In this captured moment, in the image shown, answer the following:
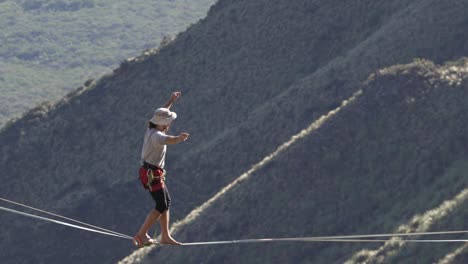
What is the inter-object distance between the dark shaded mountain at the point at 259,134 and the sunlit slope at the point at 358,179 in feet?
0.24

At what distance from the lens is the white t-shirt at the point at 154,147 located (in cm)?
1413

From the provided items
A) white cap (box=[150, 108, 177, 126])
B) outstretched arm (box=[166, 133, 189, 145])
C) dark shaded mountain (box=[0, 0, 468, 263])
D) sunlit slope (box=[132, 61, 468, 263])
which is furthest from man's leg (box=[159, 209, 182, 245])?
sunlit slope (box=[132, 61, 468, 263])

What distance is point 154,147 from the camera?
47.1ft

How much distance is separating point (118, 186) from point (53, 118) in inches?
445

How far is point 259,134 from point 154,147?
4182cm

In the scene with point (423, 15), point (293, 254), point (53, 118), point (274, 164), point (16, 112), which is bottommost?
point (293, 254)

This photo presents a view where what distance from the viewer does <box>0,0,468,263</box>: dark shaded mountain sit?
44406mm

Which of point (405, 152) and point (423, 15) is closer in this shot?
point (405, 152)

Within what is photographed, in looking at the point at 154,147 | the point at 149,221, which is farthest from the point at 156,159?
the point at 149,221

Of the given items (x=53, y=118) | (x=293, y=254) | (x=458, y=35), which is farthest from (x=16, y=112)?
(x=293, y=254)

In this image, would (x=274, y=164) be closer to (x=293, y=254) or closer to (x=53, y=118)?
(x=293, y=254)

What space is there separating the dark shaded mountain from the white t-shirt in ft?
71.6

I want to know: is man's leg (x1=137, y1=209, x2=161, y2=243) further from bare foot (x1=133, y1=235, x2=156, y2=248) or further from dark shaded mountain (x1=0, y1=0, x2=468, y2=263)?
dark shaded mountain (x1=0, y1=0, x2=468, y2=263)

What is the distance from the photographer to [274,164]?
157 feet
